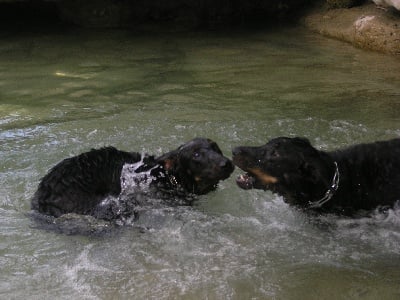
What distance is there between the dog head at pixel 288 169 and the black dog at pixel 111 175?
18 cm

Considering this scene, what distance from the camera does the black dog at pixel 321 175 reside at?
4824mm

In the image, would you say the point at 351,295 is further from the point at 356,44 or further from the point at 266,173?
the point at 356,44

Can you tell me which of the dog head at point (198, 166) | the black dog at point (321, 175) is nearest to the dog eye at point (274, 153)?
the black dog at point (321, 175)

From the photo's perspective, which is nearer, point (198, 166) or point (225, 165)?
point (225, 165)

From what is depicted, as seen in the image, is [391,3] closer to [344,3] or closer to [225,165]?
[344,3]

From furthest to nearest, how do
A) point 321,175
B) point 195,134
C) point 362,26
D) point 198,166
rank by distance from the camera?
1. point 362,26
2. point 195,134
3. point 198,166
4. point 321,175

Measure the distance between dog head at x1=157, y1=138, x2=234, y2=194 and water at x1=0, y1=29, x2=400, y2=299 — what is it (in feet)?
0.87

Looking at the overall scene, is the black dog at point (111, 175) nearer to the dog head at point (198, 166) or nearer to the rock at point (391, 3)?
the dog head at point (198, 166)

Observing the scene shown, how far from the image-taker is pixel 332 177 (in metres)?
4.89

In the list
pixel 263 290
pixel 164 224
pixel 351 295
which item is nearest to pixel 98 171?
pixel 164 224

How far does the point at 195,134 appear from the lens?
6.83 m

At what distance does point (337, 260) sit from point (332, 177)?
782 mm

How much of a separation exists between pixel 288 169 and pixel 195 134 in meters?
2.19

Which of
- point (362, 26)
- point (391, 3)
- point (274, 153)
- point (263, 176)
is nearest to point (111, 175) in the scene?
point (263, 176)
